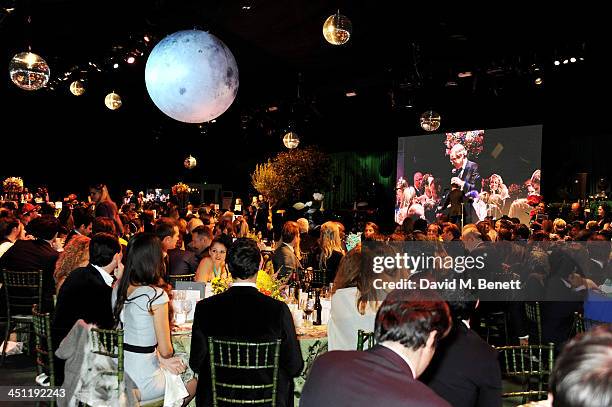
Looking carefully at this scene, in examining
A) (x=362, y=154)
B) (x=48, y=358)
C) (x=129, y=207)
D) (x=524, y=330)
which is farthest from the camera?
(x=362, y=154)

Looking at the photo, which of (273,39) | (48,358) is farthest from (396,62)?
(48,358)

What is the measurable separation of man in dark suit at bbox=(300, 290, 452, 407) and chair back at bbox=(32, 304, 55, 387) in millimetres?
2453

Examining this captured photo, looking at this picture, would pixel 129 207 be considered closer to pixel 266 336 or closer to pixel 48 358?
pixel 48 358

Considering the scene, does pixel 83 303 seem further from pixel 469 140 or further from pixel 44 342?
pixel 469 140

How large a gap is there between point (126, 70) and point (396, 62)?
20.3 feet

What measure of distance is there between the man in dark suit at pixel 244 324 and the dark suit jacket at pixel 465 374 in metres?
1.00

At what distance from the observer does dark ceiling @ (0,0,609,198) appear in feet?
29.7

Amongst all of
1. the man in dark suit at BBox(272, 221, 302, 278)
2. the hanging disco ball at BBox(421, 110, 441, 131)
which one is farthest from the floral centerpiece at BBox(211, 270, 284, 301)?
the hanging disco ball at BBox(421, 110, 441, 131)

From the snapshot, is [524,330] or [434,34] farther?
[434,34]

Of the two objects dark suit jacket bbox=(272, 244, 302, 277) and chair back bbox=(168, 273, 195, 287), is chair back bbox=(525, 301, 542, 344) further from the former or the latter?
chair back bbox=(168, 273, 195, 287)

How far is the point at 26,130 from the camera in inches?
712

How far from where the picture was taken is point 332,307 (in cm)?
A: 409

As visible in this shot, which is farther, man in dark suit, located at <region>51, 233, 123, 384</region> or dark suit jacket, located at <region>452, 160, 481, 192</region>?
dark suit jacket, located at <region>452, 160, 481, 192</region>

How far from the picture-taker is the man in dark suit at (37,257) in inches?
252
